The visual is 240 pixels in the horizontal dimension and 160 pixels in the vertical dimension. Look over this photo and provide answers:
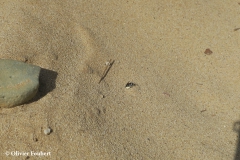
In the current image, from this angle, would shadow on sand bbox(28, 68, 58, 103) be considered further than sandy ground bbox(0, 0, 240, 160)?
Yes

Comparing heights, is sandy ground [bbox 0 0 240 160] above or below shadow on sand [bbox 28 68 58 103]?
above

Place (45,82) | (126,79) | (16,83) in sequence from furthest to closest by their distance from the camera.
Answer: (126,79) < (45,82) < (16,83)

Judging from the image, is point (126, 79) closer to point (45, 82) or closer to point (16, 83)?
point (45, 82)

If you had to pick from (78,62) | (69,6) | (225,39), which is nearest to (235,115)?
(225,39)

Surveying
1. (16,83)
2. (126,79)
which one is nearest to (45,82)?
(16,83)

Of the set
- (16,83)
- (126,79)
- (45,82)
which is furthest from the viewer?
(126,79)

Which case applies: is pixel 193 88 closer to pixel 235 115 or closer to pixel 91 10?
pixel 235 115
